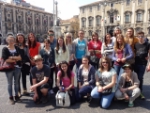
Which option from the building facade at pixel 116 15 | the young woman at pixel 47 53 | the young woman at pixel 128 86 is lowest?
the young woman at pixel 128 86

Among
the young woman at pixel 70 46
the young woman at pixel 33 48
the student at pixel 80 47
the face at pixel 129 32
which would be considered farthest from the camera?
the student at pixel 80 47

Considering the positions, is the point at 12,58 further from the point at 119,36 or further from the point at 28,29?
the point at 28,29

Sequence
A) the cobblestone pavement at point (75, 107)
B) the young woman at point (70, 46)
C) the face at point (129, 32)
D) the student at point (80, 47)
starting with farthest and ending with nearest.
→ the student at point (80, 47)
the young woman at point (70, 46)
the face at point (129, 32)
the cobblestone pavement at point (75, 107)

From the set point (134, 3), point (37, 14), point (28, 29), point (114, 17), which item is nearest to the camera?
point (134, 3)

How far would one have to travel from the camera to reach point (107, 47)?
4.87 meters

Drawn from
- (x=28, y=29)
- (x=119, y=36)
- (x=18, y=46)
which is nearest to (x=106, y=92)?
(x=119, y=36)

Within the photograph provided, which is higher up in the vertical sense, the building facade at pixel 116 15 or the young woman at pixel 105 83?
the building facade at pixel 116 15

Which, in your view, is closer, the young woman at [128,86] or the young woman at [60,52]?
the young woman at [128,86]

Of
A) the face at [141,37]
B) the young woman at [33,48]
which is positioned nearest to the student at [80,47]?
the young woman at [33,48]

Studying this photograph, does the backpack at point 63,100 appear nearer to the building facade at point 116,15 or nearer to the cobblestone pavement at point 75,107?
the cobblestone pavement at point 75,107

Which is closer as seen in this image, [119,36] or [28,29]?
[119,36]

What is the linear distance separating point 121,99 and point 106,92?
0.47 metres

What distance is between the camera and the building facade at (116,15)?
4008cm

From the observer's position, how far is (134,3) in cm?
4147
